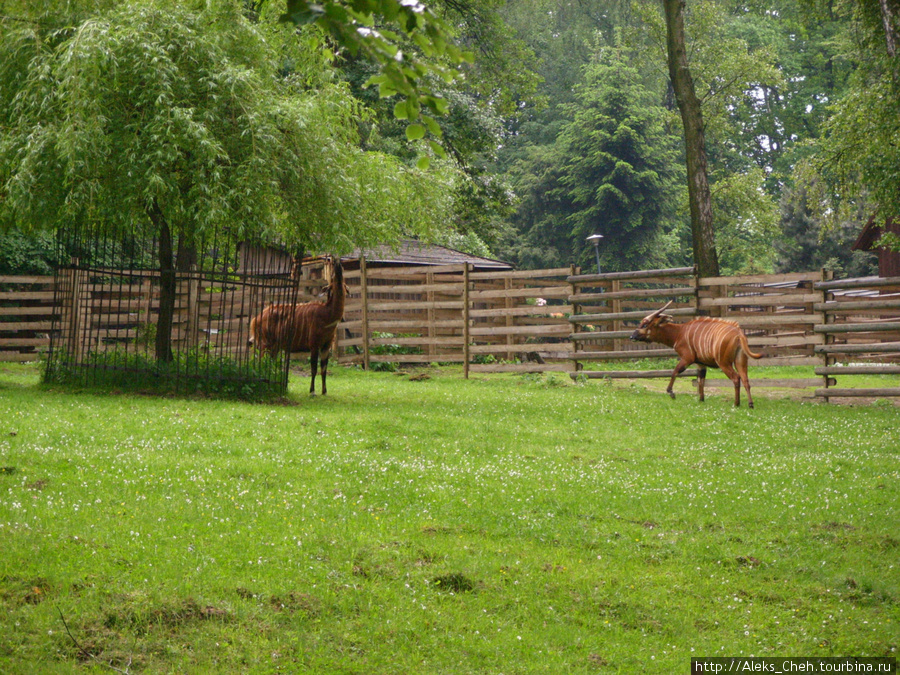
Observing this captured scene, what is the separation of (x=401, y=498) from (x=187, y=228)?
8.49 metres

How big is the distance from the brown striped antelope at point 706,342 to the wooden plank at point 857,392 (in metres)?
1.69

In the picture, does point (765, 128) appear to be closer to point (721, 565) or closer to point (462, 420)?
point (462, 420)

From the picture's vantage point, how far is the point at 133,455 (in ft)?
28.8

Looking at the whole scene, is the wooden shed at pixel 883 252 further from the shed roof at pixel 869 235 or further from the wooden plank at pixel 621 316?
the wooden plank at pixel 621 316

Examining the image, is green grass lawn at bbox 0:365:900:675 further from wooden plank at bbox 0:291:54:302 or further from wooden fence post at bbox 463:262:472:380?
wooden plank at bbox 0:291:54:302

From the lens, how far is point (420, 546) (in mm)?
6645

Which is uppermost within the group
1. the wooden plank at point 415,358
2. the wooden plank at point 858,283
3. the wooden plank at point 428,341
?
the wooden plank at point 858,283

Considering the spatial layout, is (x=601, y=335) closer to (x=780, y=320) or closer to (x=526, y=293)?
(x=526, y=293)

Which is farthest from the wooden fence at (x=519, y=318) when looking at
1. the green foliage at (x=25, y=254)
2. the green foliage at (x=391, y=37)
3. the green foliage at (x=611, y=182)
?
the green foliage at (x=611, y=182)

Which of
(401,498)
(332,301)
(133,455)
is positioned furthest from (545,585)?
(332,301)

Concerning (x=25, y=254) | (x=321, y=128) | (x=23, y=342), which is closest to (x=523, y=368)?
(x=321, y=128)

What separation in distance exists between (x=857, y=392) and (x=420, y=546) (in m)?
12.0

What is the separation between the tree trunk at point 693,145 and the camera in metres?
21.1

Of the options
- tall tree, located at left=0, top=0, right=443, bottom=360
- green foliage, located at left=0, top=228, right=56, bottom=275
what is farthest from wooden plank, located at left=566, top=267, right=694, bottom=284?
green foliage, located at left=0, top=228, right=56, bottom=275
